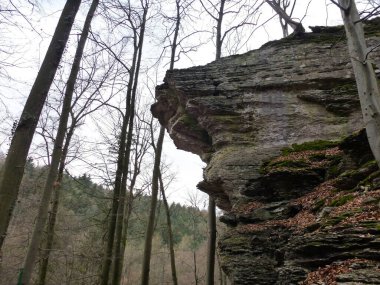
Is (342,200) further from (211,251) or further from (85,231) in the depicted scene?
(85,231)

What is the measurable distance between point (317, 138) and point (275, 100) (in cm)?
179

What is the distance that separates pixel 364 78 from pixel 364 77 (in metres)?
0.02

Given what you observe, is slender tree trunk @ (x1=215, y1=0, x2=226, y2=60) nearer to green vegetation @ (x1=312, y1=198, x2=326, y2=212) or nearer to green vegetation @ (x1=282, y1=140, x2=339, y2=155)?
green vegetation @ (x1=282, y1=140, x2=339, y2=155)

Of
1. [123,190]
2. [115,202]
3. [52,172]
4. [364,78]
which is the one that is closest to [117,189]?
[123,190]

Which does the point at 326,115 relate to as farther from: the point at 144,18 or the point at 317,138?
the point at 144,18

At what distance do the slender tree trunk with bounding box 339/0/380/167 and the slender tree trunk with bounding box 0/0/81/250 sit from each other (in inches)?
200

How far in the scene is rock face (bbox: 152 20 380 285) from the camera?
5.02 metres

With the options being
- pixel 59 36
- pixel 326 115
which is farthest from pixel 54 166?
pixel 326 115

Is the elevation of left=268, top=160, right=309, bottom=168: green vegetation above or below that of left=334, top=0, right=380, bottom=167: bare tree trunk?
below

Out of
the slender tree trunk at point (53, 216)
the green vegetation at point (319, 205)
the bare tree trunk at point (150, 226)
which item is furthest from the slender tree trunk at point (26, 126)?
the bare tree trunk at point (150, 226)

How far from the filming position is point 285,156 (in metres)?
8.90

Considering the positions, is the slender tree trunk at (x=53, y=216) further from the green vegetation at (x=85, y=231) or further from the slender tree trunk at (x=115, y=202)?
the slender tree trunk at (x=115, y=202)

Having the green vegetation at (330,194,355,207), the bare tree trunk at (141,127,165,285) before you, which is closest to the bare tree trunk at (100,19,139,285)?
the bare tree trunk at (141,127,165,285)

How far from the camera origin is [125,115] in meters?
10.6
